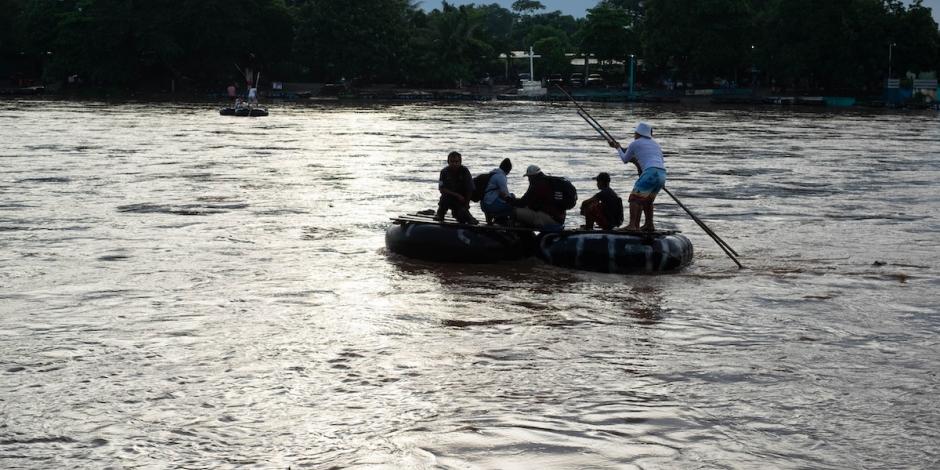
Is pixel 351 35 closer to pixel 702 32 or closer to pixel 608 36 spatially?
pixel 608 36

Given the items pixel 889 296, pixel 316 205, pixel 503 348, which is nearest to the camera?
pixel 503 348

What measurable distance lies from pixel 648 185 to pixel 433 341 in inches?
210

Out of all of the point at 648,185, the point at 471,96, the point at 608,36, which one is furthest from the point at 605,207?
the point at 608,36

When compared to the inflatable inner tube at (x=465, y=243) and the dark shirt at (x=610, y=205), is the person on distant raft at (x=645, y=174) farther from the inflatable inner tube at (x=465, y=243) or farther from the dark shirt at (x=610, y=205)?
the inflatable inner tube at (x=465, y=243)

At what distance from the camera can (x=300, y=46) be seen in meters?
106

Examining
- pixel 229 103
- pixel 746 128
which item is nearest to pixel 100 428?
pixel 746 128

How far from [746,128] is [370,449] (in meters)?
55.1

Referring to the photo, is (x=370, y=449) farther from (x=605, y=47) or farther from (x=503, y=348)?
(x=605, y=47)

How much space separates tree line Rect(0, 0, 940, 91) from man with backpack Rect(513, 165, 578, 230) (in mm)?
80506

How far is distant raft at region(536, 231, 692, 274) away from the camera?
53.2ft

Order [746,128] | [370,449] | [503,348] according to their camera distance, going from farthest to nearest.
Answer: [746,128]
[503,348]
[370,449]

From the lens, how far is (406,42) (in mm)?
109000

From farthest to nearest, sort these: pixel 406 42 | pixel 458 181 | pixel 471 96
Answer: pixel 406 42 < pixel 471 96 < pixel 458 181

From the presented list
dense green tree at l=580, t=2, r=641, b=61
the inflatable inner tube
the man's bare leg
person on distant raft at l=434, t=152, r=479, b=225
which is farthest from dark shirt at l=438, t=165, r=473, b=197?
dense green tree at l=580, t=2, r=641, b=61
